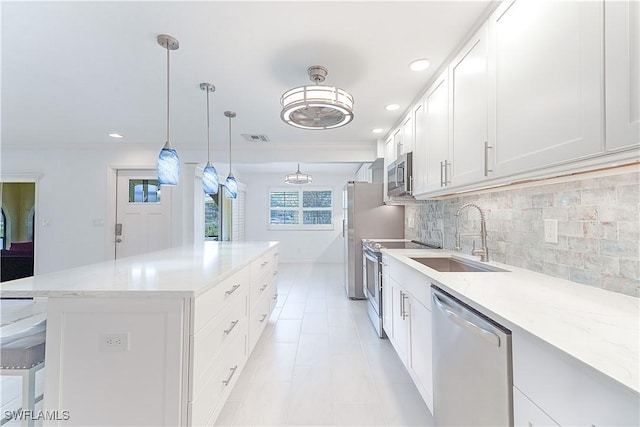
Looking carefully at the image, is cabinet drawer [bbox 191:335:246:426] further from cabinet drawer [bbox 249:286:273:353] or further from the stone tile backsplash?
the stone tile backsplash

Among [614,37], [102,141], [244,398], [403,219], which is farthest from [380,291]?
[102,141]

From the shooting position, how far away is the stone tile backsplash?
3.71 ft

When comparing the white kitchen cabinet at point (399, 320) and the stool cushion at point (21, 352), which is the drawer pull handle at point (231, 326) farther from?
the white kitchen cabinet at point (399, 320)

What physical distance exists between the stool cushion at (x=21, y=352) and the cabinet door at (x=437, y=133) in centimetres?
249

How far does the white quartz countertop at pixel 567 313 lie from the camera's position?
2.22 ft

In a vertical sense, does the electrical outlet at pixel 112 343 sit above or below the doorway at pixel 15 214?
below

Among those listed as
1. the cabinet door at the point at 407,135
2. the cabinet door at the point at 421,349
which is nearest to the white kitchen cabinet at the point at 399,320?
the cabinet door at the point at 421,349

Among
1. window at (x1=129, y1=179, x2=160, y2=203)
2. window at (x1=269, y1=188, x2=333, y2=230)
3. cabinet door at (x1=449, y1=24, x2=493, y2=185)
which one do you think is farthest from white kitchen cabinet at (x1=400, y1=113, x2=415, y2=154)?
window at (x1=269, y1=188, x2=333, y2=230)

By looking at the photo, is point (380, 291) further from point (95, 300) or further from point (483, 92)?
point (95, 300)

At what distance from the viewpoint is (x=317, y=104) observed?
5.81ft

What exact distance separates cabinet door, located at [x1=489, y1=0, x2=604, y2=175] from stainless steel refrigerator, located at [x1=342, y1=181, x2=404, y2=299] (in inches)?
111

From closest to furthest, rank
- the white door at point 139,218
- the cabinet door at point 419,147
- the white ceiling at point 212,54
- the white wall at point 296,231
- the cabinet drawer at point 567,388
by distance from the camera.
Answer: the cabinet drawer at point 567,388, the white ceiling at point 212,54, the cabinet door at point 419,147, the white door at point 139,218, the white wall at point 296,231

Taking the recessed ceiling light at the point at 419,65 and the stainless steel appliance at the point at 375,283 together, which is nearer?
the recessed ceiling light at the point at 419,65

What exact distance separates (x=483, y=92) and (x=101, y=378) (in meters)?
2.31
